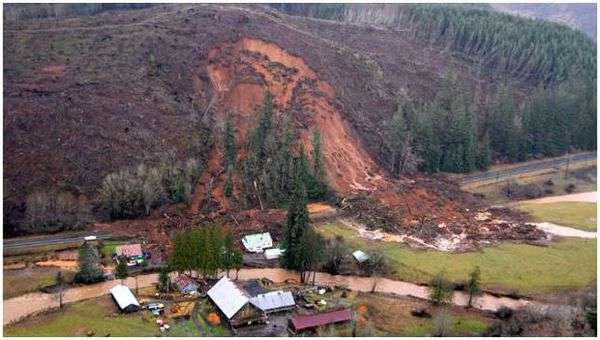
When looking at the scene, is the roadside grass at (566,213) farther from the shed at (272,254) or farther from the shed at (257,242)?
the shed at (257,242)

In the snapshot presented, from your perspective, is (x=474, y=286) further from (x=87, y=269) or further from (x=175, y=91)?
(x=175, y=91)

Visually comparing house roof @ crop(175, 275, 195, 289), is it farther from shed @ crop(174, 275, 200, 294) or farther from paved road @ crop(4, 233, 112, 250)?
paved road @ crop(4, 233, 112, 250)

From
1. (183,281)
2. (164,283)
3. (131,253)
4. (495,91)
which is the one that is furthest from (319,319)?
(495,91)

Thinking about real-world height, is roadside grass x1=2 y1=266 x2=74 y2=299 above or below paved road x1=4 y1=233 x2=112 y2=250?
below

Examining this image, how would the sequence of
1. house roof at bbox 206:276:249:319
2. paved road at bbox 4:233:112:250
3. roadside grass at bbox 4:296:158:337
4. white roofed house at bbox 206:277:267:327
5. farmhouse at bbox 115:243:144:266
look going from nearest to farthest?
roadside grass at bbox 4:296:158:337, white roofed house at bbox 206:277:267:327, house roof at bbox 206:276:249:319, farmhouse at bbox 115:243:144:266, paved road at bbox 4:233:112:250

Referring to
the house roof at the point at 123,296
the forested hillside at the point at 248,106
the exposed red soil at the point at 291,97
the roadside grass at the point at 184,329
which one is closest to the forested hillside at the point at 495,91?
the forested hillside at the point at 248,106

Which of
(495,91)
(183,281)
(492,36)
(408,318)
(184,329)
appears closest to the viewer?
(184,329)

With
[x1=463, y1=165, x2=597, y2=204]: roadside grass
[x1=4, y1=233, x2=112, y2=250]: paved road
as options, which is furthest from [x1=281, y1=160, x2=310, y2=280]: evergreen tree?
[x1=463, y1=165, x2=597, y2=204]: roadside grass
